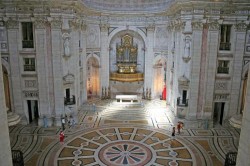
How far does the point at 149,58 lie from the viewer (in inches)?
1187

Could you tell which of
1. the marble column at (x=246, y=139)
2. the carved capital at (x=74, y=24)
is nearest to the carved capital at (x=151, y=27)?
the carved capital at (x=74, y=24)

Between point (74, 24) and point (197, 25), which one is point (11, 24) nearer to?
point (74, 24)

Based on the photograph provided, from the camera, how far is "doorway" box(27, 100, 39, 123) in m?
22.3

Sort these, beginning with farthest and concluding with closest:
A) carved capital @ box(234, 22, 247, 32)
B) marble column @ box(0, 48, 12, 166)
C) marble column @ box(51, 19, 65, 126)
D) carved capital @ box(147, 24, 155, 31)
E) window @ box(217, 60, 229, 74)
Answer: carved capital @ box(147, 24, 155, 31) < window @ box(217, 60, 229, 74) < marble column @ box(51, 19, 65, 126) < carved capital @ box(234, 22, 247, 32) < marble column @ box(0, 48, 12, 166)

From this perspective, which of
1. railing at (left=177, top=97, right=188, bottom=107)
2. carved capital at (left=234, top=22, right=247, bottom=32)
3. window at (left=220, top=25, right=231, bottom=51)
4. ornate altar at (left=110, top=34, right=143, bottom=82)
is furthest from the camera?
ornate altar at (left=110, top=34, right=143, bottom=82)

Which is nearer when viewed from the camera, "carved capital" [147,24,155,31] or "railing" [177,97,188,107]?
"railing" [177,97,188,107]

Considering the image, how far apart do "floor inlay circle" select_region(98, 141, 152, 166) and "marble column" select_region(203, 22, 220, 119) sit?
24.7 feet

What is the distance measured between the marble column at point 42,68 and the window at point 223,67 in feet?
51.2

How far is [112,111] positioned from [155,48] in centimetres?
1012

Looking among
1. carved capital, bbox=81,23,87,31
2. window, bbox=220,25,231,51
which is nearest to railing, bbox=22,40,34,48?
carved capital, bbox=81,23,87,31

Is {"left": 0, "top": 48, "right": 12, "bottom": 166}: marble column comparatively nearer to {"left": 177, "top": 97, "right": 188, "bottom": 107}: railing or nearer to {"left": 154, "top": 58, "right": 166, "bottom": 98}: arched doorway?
{"left": 177, "top": 97, "right": 188, "bottom": 107}: railing

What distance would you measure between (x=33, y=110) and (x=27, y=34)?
7.43m

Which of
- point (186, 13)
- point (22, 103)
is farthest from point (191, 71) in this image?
point (22, 103)

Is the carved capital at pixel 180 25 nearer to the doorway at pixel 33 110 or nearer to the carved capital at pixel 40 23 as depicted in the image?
the carved capital at pixel 40 23
